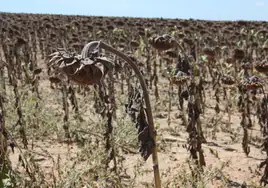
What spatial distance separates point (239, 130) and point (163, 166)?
6.44ft

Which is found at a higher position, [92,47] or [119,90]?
[92,47]

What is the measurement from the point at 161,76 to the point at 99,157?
755 cm

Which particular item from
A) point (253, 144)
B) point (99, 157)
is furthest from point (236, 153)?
point (99, 157)

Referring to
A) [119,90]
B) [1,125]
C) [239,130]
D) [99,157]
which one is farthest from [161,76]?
[1,125]

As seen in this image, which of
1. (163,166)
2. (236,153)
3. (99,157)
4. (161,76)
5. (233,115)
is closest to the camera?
(99,157)

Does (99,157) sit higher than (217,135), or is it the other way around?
(99,157)

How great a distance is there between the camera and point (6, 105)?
5.75 m

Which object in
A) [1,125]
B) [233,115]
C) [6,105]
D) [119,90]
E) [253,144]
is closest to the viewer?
[1,125]

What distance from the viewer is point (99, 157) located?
120 inches

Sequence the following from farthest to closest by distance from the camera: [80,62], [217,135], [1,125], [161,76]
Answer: [161,76] → [217,135] → [1,125] → [80,62]

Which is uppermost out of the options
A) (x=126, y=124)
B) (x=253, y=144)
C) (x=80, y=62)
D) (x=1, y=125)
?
(x=80, y=62)

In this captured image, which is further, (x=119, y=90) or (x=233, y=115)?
(x=119, y=90)

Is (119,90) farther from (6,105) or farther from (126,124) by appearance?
(126,124)

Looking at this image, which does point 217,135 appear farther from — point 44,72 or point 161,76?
point 44,72
